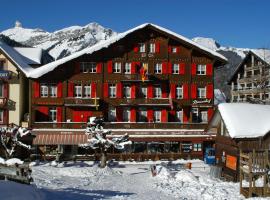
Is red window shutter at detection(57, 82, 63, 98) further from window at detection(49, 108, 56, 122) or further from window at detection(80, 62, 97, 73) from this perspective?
window at detection(80, 62, 97, 73)

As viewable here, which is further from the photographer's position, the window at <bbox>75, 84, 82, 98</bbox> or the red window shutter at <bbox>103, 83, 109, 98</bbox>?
the red window shutter at <bbox>103, 83, 109, 98</bbox>

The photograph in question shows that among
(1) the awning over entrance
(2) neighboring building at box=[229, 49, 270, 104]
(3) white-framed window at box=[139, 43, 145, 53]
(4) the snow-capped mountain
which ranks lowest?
(1) the awning over entrance

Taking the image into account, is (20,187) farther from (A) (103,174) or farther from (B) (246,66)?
(B) (246,66)

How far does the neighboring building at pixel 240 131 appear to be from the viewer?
31828 millimetres

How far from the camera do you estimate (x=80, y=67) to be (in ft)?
155

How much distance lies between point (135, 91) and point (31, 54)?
48.5 ft

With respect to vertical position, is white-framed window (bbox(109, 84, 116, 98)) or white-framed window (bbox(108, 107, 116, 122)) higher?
white-framed window (bbox(109, 84, 116, 98))

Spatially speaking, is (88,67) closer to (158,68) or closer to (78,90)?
(78,90)

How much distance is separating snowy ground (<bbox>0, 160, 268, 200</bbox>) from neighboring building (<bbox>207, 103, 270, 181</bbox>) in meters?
2.07

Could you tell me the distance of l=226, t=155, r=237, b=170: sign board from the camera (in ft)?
107

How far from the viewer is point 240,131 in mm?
31781

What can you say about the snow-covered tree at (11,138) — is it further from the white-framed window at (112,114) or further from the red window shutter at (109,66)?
the red window shutter at (109,66)

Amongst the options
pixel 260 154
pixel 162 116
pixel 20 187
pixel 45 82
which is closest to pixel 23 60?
pixel 45 82

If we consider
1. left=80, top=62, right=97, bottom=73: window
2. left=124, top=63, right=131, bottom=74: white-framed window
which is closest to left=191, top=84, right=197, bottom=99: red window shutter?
left=124, top=63, right=131, bottom=74: white-framed window
